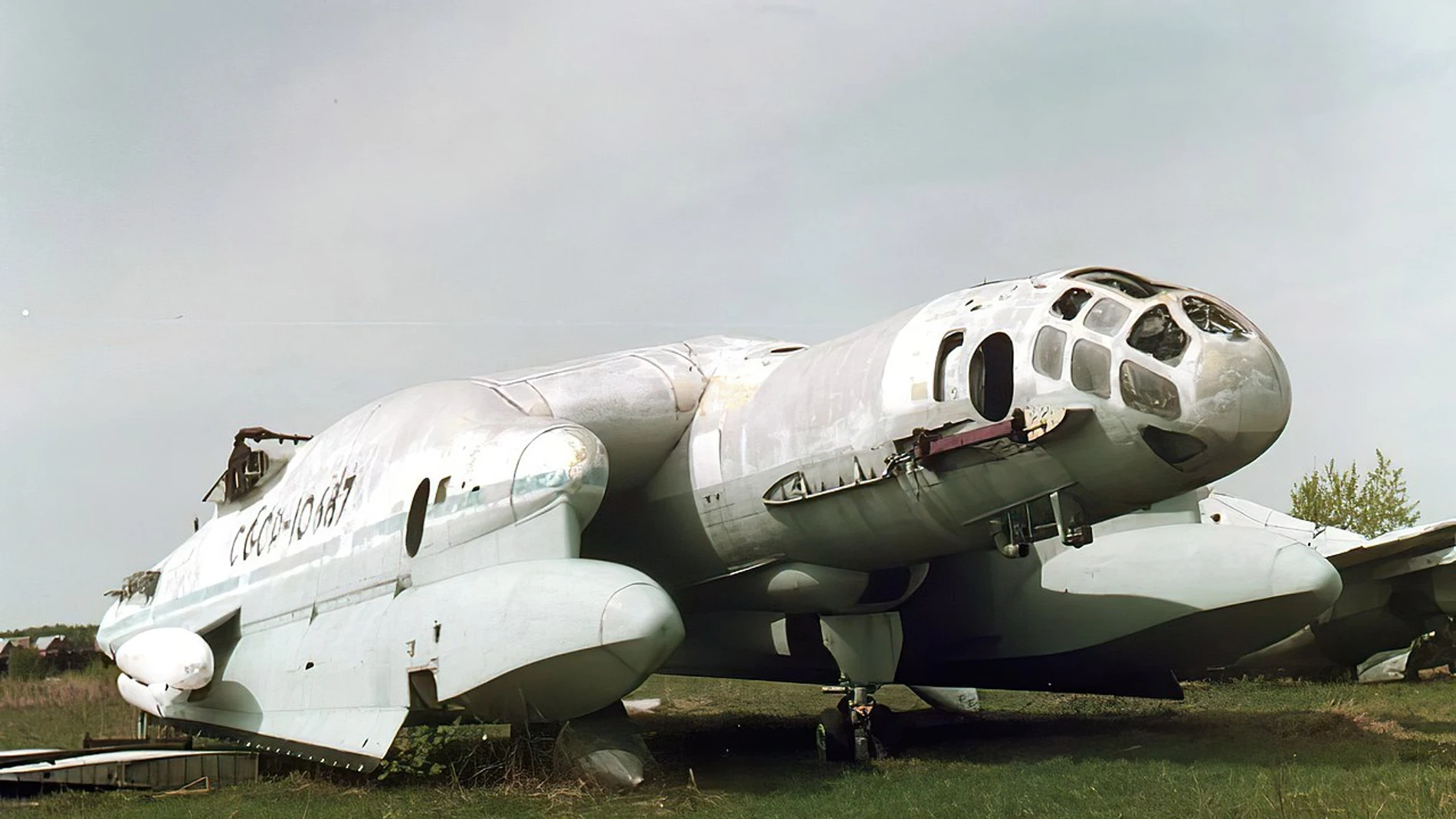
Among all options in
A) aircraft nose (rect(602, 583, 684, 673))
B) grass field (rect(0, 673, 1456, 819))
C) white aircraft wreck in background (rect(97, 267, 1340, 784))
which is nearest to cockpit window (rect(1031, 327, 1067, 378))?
white aircraft wreck in background (rect(97, 267, 1340, 784))

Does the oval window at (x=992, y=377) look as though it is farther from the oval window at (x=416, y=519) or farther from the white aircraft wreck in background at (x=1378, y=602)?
the white aircraft wreck in background at (x=1378, y=602)

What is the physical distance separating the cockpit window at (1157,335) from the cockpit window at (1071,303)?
1.74 ft

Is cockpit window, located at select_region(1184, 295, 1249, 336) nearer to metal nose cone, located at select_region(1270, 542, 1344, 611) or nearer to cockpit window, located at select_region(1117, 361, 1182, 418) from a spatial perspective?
cockpit window, located at select_region(1117, 361, 1182, 418)

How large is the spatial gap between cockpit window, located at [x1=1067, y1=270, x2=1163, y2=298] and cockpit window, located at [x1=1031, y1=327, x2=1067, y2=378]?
64 centimetres

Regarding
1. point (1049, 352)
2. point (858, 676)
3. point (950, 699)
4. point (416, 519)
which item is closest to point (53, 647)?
point (416, 519)

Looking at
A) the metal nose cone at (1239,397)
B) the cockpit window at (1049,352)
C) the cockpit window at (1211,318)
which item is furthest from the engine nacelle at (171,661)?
the cockpit window at (1211,318)

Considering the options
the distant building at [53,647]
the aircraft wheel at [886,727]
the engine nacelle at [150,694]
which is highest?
the engine nacelle at [150,694]

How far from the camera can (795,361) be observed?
481 inches

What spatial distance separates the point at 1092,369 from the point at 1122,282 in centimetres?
99

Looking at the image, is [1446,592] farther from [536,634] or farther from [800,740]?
[536,634]

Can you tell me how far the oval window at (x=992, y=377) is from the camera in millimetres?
10039

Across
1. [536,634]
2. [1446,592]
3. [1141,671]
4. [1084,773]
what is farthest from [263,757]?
[1446,592]

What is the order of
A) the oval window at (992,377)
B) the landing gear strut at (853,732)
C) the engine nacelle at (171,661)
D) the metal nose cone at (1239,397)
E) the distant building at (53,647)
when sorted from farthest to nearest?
1. the distant building at (53,647)
2. the engine nacelle at (171,661)
3. the landing gear strut at (853,732)
4. the oval window at (992,377)
5. the metal nose cone at (1239,397)

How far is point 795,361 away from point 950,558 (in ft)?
9.15
